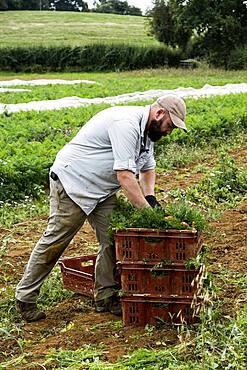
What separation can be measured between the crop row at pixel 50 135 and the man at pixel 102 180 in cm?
375

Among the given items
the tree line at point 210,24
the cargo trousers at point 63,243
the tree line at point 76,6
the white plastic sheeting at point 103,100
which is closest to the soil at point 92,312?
the cargo trousers at point 63,243

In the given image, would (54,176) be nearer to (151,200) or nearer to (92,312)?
(151,200)

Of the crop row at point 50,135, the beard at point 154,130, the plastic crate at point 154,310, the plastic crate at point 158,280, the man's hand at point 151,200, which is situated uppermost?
the beard at point 154,130

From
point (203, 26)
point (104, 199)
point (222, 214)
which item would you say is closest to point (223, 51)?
point (203, 26)

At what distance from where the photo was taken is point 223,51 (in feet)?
130

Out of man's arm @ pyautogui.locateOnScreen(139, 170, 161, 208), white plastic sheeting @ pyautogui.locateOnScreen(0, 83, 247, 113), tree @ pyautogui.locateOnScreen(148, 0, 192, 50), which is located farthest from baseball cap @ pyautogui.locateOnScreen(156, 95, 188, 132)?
tree @ pyautogui.locateOnScreen(148, 0, 192, 50)

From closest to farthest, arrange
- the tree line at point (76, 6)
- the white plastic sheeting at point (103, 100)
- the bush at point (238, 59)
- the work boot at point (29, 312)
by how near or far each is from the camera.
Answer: the work boot at point (29, 312), the white plastic sheeting at point (103, 100), the bush at point (238, 59), the tree line at point (76, 6)

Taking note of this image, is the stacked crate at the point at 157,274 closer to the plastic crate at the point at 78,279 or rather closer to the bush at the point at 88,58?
the plastic crate at the point at 78,279

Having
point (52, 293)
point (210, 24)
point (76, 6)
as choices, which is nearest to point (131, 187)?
point (52, 293)

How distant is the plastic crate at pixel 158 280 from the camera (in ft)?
15.4

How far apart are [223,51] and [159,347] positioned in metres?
36.7

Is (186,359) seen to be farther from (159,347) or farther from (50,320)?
(50,320)

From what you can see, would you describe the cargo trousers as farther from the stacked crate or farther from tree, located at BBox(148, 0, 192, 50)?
tree, located at BBox(148, 0, 192, 50)

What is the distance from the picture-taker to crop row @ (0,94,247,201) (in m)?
9.16
